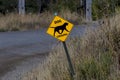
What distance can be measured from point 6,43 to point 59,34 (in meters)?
8.12

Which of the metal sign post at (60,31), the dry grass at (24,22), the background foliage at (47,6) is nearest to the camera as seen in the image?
the metal sign post at (60,31)

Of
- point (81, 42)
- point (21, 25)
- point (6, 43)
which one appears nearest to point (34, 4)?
point (21, 25)

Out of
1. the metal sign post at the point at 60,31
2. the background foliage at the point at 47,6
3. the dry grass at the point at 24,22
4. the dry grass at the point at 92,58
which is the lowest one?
the background foliage at the point at 47,6

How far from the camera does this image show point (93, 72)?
5.88 metres

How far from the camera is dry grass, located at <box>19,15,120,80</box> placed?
5.89 meters

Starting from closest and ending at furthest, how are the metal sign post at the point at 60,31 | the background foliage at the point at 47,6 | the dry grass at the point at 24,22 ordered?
the metal sign post at the point at 60,31 < the dry grass at the point at 24,22 < the background foliage at the point at 47,6

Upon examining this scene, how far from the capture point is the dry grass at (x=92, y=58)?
5887 mm

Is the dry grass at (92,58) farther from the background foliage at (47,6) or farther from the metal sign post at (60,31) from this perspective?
the background foliage at (47,6)

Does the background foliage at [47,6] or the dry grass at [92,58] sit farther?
the background foliage at [47,6]

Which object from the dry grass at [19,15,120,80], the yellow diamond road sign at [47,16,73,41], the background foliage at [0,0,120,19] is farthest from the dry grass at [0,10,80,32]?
the yellow diamond road sign at [47,16,73,41]

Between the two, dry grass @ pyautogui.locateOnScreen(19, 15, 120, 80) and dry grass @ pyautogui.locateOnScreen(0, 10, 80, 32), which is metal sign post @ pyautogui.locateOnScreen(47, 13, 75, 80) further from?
dry grass @ pyautogui.locateOnScreen(0, 10, 80, 32)

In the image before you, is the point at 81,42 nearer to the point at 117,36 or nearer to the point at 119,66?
the point at 117,36

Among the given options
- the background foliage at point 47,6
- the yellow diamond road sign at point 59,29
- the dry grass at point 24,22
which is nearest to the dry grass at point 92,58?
the yellow diamond road sign at point 59,29

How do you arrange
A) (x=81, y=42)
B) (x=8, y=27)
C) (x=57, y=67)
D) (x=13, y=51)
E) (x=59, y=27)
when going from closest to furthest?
(x=59, y=27) < (x=57, y=67) < (x=81, y=42) < (x=13, y=51) < (x=8, y=27)
